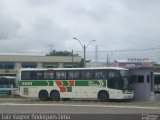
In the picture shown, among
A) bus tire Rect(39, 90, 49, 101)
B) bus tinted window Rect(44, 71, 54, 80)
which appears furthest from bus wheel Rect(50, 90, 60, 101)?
bus tinted window Rect(44, 71, 54, 80)

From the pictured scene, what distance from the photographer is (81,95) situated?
42281 mm

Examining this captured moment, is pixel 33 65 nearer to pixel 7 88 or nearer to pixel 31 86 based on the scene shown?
pixel 7 88

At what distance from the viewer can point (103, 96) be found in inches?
1629

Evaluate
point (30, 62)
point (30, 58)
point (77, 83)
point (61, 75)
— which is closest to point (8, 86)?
point (61, 75)

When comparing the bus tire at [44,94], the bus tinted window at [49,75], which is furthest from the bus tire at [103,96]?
the bus tire at [44,94]

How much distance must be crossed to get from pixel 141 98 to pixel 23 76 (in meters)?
11.5

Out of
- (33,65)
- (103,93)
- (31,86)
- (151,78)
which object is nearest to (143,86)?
(151,78)

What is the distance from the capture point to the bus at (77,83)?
4088cm

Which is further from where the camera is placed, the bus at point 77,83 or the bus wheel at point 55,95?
the bus wheel at point 55,95

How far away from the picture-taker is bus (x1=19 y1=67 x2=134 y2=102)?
40.9 metres

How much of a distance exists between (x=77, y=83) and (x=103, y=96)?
2751 mm

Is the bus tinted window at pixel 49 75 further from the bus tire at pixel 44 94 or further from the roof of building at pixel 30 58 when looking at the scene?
the roof of building at pixel 30 58

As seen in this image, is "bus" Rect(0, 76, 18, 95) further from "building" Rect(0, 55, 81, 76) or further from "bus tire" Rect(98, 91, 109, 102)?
"building" Rect(0, 55, 81, 76)

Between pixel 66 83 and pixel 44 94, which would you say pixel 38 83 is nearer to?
pixel 44 94
